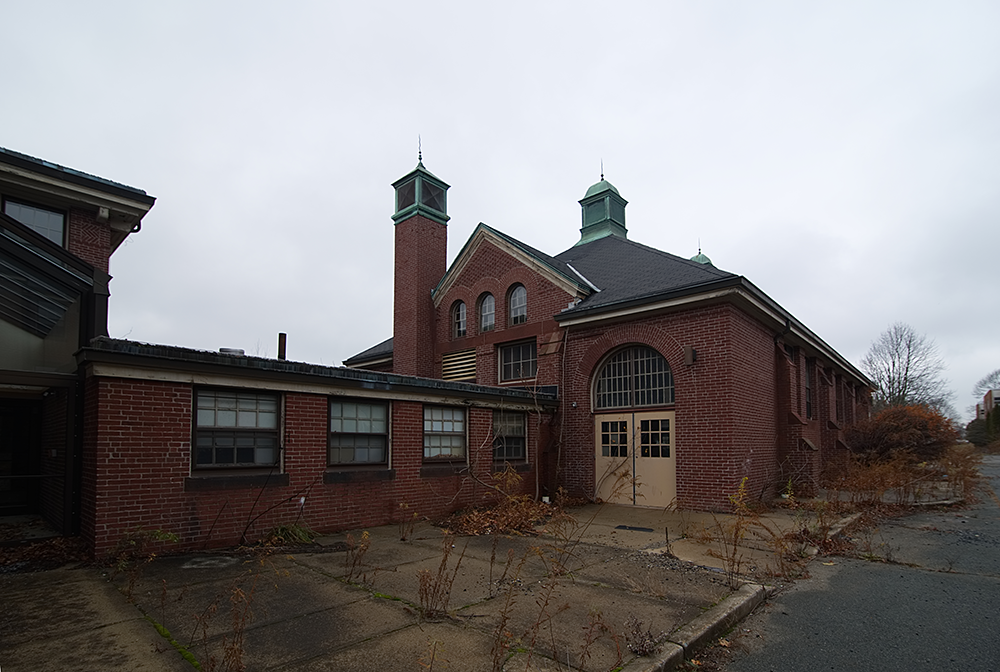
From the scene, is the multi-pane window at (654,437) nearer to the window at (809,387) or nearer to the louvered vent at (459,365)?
the louvered vent at (459,365)

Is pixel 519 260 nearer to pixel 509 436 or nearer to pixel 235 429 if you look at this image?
pixel 509 436

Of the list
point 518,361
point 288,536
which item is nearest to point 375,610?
point 288,536

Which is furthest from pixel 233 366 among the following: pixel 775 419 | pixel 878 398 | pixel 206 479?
pixel 878 398

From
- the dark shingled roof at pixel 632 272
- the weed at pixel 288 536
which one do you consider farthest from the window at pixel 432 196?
the weed at pixel 288 536

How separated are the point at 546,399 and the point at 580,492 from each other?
2.45 metres

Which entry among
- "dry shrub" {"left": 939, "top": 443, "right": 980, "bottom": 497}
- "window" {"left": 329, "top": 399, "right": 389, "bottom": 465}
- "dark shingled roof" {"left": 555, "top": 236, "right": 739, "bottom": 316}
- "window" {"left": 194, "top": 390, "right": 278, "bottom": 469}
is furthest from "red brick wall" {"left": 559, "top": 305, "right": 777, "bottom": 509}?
"window" {"left": 194, "top": 390, "right": 278, "bottom": 469}

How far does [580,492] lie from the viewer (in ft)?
47.0

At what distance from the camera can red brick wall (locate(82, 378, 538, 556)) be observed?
7.29 m

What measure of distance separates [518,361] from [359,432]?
7113 mm

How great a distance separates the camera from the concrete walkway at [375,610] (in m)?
4.21

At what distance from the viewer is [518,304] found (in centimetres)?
1681

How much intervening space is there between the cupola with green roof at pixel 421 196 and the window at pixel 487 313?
12.8ft

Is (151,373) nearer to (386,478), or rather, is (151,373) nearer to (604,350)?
(386,478)

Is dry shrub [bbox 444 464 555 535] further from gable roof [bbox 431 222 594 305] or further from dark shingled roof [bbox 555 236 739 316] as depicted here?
gable roof [bbox 431 222 594 305]
